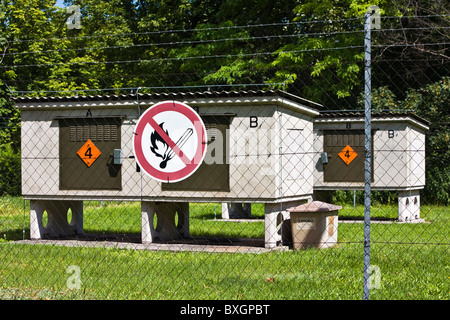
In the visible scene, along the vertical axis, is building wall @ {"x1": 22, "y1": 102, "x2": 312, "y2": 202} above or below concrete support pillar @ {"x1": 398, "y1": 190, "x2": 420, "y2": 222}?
above

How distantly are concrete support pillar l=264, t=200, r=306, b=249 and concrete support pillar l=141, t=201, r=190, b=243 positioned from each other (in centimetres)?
246

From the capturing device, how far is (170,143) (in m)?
12.4

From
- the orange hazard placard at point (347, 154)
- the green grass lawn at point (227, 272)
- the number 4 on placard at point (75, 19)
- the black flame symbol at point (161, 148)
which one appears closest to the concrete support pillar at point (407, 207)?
the orange hazard placard at point (347, 154)

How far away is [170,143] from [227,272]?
130 inches

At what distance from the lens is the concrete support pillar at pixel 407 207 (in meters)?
19.2

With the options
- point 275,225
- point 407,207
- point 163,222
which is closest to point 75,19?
point 163,222

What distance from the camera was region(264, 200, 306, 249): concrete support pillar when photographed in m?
13.2

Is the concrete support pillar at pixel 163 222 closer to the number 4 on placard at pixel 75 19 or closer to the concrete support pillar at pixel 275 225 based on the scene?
the concrete support pillar at pixel 275 225

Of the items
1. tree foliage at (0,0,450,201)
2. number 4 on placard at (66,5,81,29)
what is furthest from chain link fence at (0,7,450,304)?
tree foliage at (0,0,450,201)

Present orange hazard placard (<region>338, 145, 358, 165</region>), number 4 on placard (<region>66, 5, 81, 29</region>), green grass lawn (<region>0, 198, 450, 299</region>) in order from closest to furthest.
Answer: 1. green grass lawn (<region>0, 198, 450, 299</region>)
2. number 4 on placard (<region>66, 5, 81, 29</region>)
3. orange hazard placard (<region>338, 145, 358, 165</region>)

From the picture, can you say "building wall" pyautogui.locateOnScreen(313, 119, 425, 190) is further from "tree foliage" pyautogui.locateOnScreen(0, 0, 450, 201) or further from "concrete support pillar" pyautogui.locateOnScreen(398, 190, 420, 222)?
"tree foliage" pyautogui.locateOnScreen(0, 0, 450, 201)

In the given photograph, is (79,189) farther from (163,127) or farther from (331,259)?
(331,259)

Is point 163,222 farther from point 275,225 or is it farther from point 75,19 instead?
point 75,19

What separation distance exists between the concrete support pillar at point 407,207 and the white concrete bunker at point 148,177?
4.97 meters
